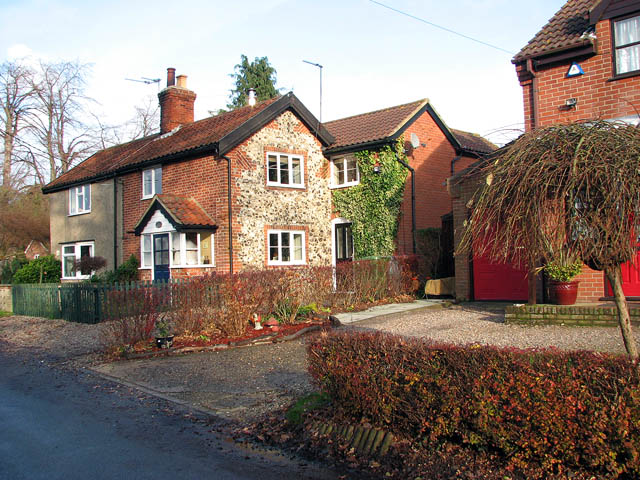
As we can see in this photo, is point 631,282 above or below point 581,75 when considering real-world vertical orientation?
below

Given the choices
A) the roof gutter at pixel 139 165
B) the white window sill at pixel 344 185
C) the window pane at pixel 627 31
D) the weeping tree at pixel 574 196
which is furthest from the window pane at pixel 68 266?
the weeping tree at pixel 574 196

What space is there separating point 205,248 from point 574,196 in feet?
54.5

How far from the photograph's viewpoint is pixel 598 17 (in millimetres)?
13398

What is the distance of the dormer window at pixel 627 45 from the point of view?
13125 millimetres

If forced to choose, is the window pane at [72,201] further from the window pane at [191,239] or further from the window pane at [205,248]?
the window pane at [205,248]

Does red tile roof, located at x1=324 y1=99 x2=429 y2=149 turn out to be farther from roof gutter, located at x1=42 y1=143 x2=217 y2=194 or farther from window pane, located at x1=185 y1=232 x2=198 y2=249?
window pane, located at x1=185 y1=232 x2=198 y2=249

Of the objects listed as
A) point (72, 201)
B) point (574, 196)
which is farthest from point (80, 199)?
point (574, 196)

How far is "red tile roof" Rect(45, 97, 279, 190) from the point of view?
20.9 m

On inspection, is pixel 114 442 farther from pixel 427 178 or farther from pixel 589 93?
pixel 427 178

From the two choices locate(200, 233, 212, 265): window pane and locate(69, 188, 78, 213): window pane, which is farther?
locate(69, 188, 78, 213): window pane

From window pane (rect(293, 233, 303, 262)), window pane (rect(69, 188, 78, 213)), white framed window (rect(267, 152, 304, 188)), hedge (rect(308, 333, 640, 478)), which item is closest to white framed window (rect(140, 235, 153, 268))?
white framed window (rect(267, 152, 304, 188))

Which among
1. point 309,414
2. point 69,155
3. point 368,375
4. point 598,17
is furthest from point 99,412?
point 69,155

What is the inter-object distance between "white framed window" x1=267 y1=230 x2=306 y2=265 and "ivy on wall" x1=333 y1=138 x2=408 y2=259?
2.08m

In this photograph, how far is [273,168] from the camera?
837 inches
